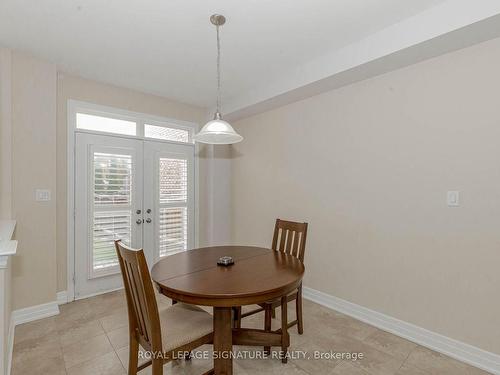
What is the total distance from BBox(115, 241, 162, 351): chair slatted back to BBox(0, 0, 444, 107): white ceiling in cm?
177

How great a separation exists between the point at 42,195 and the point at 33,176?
0.67 ft

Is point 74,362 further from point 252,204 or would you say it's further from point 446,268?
point 446,268

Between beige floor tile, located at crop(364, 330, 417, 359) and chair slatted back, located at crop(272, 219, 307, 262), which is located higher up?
chair slatted back, located at crop(272, 219, 307, 262)

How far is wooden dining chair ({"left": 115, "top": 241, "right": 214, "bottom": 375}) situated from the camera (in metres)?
1.34

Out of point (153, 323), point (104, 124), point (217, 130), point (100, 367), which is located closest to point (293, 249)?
point (217, 130)

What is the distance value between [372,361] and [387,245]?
0.99m

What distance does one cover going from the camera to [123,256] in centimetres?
147

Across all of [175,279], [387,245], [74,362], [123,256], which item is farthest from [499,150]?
[74,362]

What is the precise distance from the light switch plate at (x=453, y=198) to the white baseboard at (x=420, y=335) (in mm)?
1067

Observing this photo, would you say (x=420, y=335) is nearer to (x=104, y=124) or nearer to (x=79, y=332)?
(x=79, y=332)

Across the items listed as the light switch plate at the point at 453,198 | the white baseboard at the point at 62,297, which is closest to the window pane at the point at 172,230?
the white baseboard at the point at 62,297

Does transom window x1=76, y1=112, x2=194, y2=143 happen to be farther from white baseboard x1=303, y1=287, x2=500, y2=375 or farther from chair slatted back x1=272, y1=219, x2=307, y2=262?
white baseboard x1=303, y1=287, x2=500, y2=375

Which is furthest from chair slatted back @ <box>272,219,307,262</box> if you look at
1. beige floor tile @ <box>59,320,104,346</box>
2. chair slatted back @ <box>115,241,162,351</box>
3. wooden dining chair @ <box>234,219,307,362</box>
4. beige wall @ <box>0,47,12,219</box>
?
beige wall @ <box>0,47,12,219</box>

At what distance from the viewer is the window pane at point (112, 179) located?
3201 millimetres
